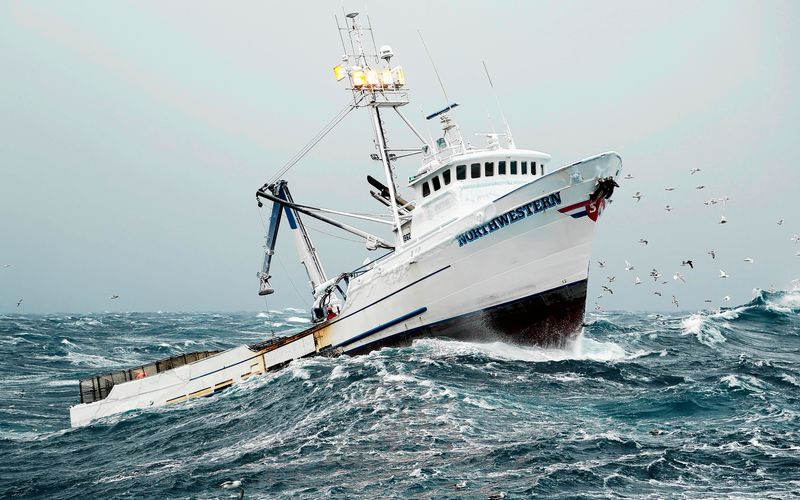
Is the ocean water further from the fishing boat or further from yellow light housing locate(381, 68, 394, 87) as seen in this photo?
yellow light housing locate(381, 68, 394, 87)

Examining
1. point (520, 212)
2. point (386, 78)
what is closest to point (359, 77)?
point (386, 78)

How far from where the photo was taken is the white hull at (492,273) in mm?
24047

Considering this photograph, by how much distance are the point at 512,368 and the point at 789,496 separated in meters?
12.1

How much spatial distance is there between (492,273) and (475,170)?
17.1ft

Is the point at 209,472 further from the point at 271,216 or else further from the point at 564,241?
the point at 271,216

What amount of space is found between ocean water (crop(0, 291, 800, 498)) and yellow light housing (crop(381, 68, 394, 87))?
12.5 m

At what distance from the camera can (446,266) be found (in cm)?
2531

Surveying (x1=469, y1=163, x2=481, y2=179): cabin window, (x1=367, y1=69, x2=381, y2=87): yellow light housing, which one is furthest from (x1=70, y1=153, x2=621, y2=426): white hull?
(x1=367, y1=69, x2=381, y2=87): yellow light housing

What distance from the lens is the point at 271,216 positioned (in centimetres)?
3481

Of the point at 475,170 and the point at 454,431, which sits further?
the point at 475,170

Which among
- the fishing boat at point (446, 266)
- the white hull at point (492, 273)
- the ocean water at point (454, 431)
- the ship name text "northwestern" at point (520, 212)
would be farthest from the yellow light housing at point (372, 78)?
the ocean water at point (454, 431)

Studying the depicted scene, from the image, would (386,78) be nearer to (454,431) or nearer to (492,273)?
(492,273)

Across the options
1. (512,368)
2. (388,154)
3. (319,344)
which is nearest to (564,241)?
(512,368)

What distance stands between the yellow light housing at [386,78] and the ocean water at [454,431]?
12495mm
